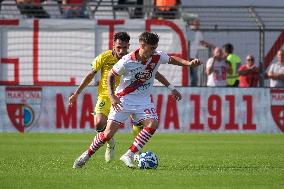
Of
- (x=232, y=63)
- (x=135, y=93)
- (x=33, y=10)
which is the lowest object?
(x=232, y=63)

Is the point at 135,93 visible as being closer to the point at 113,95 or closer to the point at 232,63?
the point at 113,95

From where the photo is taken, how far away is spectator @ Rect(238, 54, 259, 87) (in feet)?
83.6

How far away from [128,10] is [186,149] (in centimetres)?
926

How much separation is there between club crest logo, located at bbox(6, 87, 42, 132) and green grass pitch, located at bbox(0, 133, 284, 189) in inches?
61.1

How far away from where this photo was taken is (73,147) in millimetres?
19250

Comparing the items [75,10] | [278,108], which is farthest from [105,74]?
[75,10]

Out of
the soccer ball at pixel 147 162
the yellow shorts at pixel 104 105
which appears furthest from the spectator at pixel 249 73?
the soccer ball at pixel 147 162

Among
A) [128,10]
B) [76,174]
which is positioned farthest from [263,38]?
[76,174]

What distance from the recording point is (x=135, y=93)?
1378 centimetres

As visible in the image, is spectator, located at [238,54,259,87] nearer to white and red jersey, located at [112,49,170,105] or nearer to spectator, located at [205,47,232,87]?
spectator, located at [205,47,232,87]

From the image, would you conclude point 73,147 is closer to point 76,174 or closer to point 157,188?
point 76,174

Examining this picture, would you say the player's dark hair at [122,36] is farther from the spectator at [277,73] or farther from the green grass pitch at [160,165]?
the spectator at [277,73]

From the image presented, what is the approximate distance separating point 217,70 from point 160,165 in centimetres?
1116

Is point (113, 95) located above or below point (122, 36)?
below
